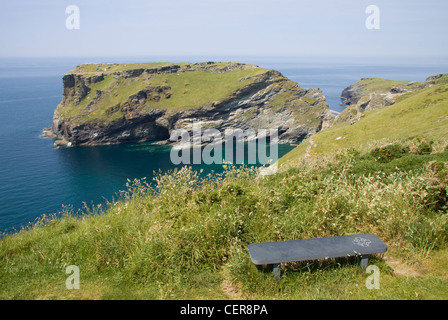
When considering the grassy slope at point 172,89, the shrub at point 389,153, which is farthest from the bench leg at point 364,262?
the grassy slope at point 172,89

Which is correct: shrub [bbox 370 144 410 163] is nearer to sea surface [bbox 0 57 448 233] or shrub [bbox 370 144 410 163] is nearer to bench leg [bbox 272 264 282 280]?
bench leg [bbox 272 264 282 280]

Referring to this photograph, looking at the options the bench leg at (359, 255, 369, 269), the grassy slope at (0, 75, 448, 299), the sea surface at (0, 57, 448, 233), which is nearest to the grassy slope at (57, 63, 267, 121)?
the sea surface at (0, 57, 448, 233)

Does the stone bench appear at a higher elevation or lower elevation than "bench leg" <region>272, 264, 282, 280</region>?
higher

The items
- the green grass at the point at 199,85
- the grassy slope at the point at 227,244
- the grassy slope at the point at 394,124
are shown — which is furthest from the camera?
the green grass at the point at 199,85

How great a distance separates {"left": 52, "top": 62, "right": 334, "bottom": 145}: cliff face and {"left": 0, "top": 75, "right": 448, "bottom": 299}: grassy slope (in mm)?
110680

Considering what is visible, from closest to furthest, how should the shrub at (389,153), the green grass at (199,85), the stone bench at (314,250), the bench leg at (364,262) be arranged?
the stone bench at (314,250), the bench leg at (364,262), the shrub at (389,153), the green grass at (199,85)

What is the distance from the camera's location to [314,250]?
19.6 ft

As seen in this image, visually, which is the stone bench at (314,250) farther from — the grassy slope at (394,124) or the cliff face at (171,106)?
the cliff face at (171,106)

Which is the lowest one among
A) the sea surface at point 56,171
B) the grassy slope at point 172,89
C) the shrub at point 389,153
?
the sea surface at point 56,171

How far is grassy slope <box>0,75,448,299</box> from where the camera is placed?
19.3 feet

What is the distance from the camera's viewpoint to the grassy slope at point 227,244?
5871mm

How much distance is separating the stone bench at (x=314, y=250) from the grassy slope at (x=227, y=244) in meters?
0.38

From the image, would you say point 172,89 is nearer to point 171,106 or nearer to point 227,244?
point 171,106
